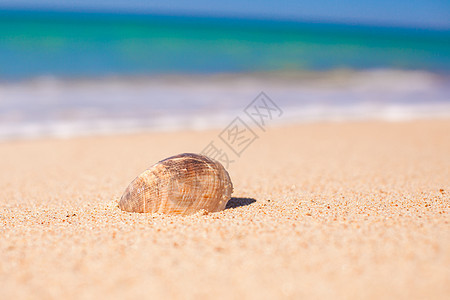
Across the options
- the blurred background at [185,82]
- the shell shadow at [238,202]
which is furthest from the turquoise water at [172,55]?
the shell shadow at [238,202]

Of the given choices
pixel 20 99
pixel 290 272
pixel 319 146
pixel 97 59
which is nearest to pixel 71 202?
pixel 290 272

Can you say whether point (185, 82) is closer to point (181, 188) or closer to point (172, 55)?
point (172, 55)

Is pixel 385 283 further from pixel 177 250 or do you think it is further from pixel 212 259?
pixel 177 250

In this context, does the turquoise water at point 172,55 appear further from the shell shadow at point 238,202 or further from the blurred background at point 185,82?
the shell shadow at point 238,202

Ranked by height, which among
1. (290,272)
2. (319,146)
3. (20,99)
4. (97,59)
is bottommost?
(290,272)

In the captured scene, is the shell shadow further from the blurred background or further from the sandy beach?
the blurred background
